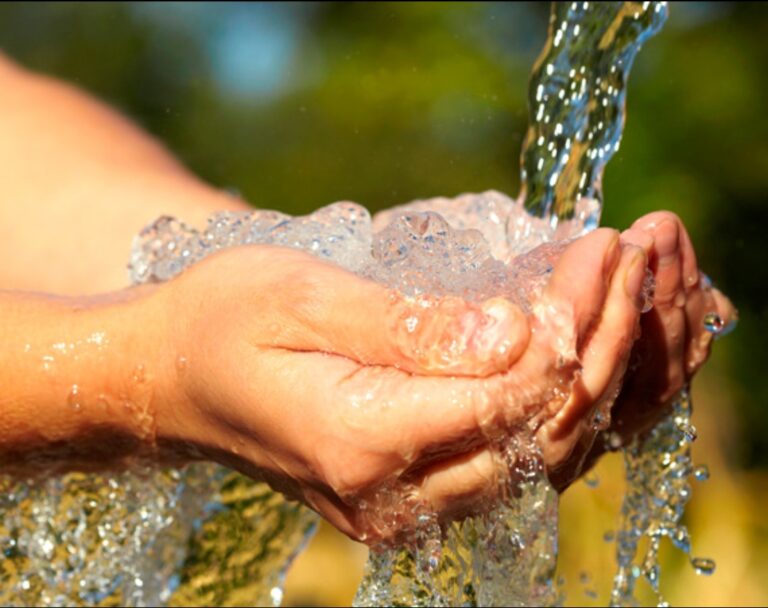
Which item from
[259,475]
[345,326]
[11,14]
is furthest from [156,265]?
[11,14]

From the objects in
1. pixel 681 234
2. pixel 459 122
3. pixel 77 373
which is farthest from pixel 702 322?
pixel 459 122

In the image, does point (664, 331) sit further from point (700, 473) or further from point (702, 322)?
point (700, 473)

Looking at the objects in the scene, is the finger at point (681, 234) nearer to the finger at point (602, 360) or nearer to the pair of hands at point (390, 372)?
the pair of hands at point (390, 372)

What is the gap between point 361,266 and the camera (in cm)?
109

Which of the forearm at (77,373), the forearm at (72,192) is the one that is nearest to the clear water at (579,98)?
the forearm at (72,192)

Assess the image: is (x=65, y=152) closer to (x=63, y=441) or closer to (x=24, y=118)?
(x=24, y=118)

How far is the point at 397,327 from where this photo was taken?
0.86 m

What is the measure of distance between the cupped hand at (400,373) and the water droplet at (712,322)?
0.84ft

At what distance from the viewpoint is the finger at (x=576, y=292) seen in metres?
0.86

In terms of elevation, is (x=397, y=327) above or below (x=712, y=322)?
below

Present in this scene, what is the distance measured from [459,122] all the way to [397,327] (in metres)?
1.93

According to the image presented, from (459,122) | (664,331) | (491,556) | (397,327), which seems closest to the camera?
(397,327)

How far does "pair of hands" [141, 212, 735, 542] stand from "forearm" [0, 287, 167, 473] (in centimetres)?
7

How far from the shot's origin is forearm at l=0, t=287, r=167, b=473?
42.1 inches
